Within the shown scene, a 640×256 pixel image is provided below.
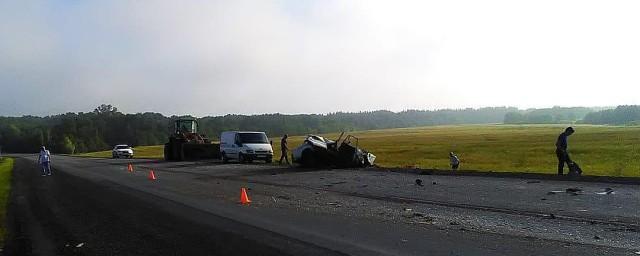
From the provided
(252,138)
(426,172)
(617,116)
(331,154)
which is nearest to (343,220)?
(426,172)

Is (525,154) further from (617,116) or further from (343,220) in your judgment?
(617,116)

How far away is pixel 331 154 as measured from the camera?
93.0 ft

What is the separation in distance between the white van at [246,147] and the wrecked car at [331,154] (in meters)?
6.70

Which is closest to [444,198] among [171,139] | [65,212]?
[65,212]

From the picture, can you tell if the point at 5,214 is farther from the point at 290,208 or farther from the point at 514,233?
the point at 514,233

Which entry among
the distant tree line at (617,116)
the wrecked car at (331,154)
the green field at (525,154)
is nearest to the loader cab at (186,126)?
the green field at (525,154)

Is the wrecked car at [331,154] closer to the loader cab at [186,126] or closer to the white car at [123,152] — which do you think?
the loader cab at [186,126]

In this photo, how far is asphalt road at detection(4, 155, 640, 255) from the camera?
331 inches

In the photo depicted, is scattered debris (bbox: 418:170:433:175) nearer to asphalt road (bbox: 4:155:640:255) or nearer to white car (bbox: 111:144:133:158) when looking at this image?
asphalt road (bbox: 4:155:640:255)

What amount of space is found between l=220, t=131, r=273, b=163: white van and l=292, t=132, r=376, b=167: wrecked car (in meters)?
6.70

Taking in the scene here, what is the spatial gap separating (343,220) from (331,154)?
680 inches

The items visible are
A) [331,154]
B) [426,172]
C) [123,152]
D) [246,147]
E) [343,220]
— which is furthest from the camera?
[123,152]

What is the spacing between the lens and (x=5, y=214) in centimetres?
1434

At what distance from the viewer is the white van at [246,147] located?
3675 centimetres
